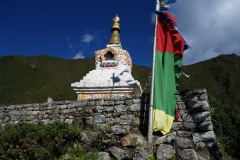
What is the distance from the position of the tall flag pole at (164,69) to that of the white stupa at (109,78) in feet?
8.90

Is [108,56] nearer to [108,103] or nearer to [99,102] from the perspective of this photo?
[99,102]

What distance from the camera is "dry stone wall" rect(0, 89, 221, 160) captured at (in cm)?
592

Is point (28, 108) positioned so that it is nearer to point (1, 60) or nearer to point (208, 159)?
point (208, 159)

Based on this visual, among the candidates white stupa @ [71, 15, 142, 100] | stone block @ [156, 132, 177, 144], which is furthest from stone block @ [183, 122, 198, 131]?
white stupa @ [71, 15, 142, 100]

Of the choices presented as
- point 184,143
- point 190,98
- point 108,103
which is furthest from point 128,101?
point 184,143

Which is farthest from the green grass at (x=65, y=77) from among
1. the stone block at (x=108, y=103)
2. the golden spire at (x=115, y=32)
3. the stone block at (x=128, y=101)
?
the stone block at (x=128, y=101)

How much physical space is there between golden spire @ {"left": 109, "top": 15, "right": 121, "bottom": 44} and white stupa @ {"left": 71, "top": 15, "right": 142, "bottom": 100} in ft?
1.09

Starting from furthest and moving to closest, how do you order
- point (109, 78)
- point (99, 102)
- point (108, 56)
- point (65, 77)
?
point (65, 77) < point (108, 56) < point (109, 78) < point (99, 102)

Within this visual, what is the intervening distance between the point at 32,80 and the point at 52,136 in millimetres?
43552

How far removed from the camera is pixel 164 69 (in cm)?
682

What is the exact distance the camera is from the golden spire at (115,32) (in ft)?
40.9

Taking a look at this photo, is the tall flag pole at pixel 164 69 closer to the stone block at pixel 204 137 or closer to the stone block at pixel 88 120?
the stone block at pixel 204 137

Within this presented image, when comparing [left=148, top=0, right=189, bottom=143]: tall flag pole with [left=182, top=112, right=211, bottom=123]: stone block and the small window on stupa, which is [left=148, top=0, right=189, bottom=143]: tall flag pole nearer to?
[left=182, top=112, right=211, bottom=123]: stone block

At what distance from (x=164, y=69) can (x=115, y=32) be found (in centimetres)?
669
